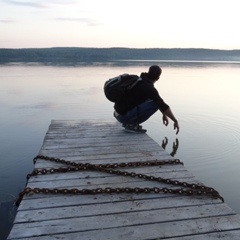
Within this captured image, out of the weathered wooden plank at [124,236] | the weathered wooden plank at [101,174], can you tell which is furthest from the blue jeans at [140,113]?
the weathered wooden plank at [124,236]

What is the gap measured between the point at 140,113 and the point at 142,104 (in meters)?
0.22

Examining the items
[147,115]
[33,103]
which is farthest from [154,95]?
[33,103]

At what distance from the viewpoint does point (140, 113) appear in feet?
19.9

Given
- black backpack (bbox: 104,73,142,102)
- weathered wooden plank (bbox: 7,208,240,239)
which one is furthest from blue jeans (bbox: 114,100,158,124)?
weathered wooden plank (bbox: 7,208,240,239)

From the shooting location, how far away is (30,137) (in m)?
9.53

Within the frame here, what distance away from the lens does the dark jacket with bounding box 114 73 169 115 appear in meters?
5.30

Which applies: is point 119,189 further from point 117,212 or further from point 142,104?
point 142,104

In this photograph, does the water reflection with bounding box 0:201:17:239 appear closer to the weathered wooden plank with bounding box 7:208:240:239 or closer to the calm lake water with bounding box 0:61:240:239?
the calm lake water with bounding box 0:61:240:239

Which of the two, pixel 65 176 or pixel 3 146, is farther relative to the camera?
pixel 3 146

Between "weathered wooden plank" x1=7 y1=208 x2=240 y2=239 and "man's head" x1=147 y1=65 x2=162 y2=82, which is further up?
"man's head" x1=147 y1=65 x2=162 y2=82

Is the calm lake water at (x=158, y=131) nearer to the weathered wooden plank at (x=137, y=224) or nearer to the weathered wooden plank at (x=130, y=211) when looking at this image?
the weathered wooden plank at (x=130, y=211)

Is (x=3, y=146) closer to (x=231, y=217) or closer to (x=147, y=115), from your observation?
(x=147, y=115)

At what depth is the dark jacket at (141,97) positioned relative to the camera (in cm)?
530

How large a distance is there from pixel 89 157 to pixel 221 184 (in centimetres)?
315
